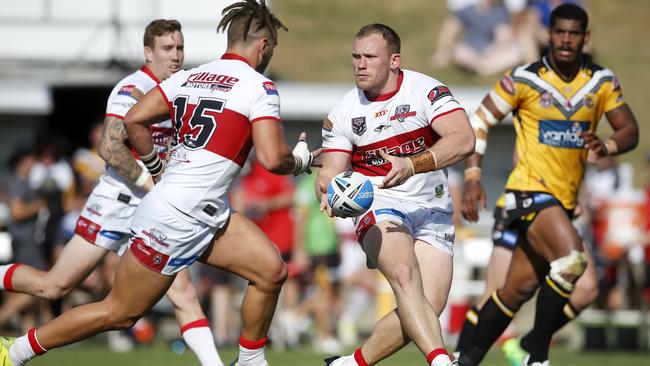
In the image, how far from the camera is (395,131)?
26.8 ft

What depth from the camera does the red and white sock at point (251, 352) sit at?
8.12m

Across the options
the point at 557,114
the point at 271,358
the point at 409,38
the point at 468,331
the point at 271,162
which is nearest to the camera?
the point at 271,162

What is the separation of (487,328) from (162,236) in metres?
3.14

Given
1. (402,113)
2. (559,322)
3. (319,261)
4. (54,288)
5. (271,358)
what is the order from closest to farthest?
(402,113)
(54,288)
(559,322)
(271,358)
(319,261)

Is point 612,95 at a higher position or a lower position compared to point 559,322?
higher

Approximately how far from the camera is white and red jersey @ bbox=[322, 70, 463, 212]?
8109 mm

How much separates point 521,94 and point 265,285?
9.41ft

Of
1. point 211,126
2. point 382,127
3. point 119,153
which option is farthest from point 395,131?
point 119,153

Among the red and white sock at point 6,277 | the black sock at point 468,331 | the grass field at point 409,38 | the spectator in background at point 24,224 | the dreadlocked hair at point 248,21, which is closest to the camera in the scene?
the dreadlocked hair at point 248,21

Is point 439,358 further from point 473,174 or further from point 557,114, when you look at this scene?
point 557,114

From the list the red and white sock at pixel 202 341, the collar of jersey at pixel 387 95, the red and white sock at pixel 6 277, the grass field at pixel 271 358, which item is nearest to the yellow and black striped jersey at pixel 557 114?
the collar of jersey at pixel 387 95

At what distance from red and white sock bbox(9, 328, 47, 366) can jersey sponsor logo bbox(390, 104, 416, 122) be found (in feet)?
9.41

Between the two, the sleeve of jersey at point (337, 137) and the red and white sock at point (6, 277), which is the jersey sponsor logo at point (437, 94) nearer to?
the sleeve of jersey at point (337, 137)

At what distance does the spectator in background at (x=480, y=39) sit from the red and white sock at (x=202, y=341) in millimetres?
13396
